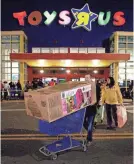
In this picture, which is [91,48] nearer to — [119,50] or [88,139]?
[119,50]

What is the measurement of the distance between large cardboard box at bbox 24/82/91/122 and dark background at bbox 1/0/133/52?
25560 millimetres

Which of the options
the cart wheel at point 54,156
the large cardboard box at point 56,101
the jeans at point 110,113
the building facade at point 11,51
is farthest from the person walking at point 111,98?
the building facade at point 11,51

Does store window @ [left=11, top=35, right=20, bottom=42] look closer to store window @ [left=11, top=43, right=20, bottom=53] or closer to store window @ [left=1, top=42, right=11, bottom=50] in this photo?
store window @ [left=11, top=43, right=20, bottom=53]

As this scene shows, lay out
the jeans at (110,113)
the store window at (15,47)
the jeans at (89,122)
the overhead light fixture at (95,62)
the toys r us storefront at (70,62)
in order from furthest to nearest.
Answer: the store window at (15,47)
the toys r us storefront at (70,62)
the overhead light fixture at (95,62)
the jeans at (110,113)
the jeans at (89,122)

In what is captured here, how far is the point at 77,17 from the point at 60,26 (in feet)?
6.83

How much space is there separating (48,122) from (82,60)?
19682 millimetres

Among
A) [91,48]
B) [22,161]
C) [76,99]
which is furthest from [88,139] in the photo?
[91,48]

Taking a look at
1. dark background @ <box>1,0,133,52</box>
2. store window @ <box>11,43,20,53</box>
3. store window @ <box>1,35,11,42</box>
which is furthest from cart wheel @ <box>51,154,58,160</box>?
dark background @ <box>1,0,133,52</box>

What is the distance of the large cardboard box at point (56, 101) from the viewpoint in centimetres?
606

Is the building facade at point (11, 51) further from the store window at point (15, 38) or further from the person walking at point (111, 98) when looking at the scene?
the person walking at point (111, 98)

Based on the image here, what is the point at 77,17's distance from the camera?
1243 inches

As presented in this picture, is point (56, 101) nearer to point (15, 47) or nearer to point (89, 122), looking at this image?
point (89, 122)

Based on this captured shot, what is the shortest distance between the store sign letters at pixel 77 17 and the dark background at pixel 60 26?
456 millimetres

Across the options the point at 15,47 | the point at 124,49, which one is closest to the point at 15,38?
the point at 15,47
